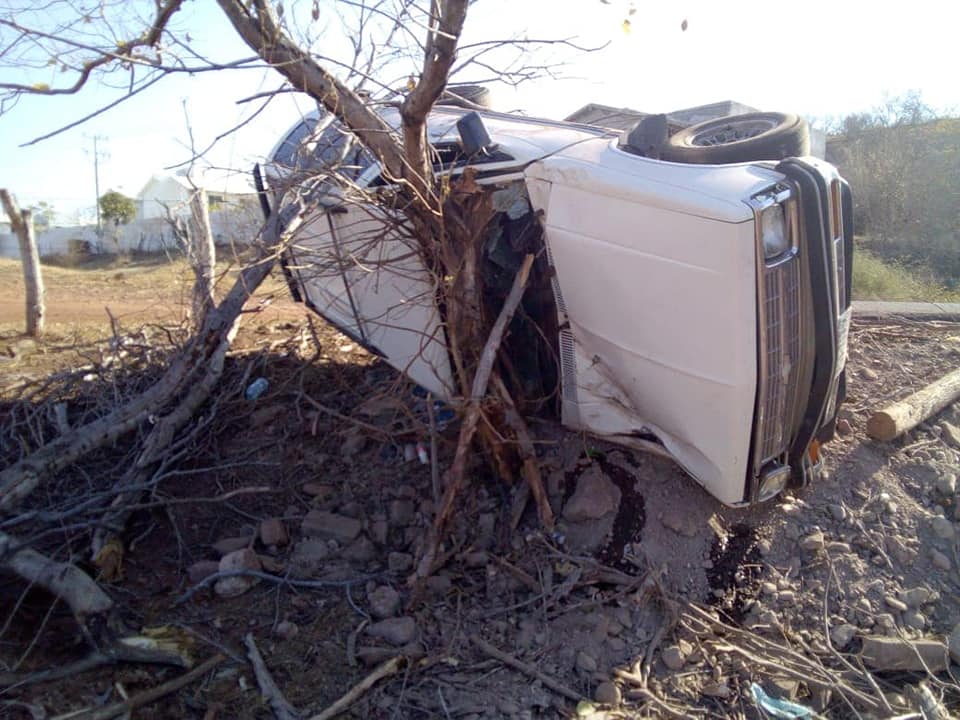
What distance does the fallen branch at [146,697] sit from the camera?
2.94 metres

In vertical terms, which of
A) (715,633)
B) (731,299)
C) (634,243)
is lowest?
(715,633)

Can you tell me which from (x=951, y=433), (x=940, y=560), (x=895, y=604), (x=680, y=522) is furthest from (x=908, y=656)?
(x=951, y=433)

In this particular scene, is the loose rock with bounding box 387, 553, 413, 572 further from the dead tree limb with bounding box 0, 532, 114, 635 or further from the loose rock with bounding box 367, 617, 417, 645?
the dead tree limb with bounding box 0, 532, 114, 635

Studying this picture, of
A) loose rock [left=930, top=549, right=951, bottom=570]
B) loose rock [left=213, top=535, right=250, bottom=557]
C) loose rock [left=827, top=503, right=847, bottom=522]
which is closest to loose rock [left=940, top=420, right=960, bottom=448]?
loose rock [left=930, top=549, right=951, bottom=570]

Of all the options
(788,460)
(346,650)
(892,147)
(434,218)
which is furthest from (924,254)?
(346,650)

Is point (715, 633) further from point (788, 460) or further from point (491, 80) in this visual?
point (491, 80)

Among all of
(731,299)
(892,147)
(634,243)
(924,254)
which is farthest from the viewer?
(892,147)

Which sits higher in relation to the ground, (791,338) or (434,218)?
(434,218)

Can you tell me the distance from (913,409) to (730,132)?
212 cm

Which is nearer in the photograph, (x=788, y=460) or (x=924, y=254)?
(x=788, y=460)

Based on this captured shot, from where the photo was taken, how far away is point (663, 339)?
146 inches

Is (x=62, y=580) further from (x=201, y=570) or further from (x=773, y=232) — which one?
(x=773, y=232)

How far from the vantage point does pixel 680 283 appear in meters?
3.53

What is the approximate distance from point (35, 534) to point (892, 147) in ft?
61.0
